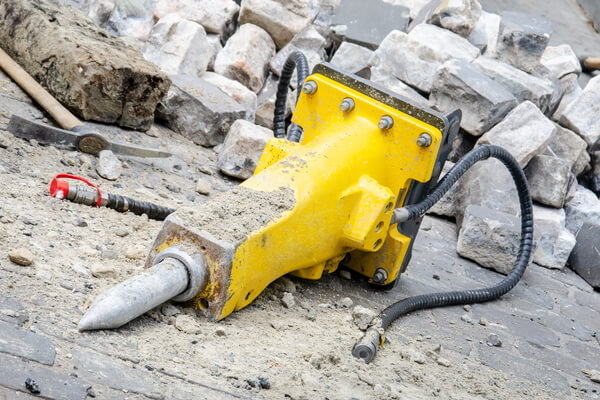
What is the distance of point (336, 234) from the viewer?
2785 mm

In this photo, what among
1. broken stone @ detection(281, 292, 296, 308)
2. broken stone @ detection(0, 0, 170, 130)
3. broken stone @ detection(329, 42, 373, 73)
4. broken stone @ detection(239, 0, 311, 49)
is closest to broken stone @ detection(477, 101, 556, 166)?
broken stone @ detection(329, 42, 373, 73)

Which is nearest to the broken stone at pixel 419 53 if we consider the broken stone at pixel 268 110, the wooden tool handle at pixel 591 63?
the broken stone at pixel 268 110

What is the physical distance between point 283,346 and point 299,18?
435 cm

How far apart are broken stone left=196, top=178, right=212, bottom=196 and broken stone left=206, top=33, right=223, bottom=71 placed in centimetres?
194

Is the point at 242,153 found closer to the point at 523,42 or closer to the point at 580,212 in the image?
the point at 580,212

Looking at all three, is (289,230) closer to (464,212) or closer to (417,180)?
(417,180)

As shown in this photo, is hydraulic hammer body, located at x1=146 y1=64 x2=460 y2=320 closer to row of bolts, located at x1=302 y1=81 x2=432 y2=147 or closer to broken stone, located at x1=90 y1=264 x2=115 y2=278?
row of bolts, located at x1=302 y1=81 x2=432 y2=147

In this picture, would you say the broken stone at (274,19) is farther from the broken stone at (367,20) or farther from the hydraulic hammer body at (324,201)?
the hydraulic hammer body at (324,201)

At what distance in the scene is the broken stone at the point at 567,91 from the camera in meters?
6.05

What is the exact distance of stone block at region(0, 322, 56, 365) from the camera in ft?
5.65

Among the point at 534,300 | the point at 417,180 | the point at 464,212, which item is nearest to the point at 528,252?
the point at 534,300

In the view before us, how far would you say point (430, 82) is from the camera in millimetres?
5488

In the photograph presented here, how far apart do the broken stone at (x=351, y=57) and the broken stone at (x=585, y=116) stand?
168 centimetres

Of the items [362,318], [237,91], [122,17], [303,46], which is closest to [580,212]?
[303,46]
